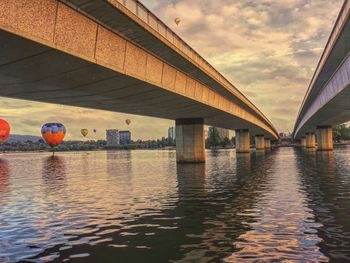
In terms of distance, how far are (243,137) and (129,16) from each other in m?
95.8

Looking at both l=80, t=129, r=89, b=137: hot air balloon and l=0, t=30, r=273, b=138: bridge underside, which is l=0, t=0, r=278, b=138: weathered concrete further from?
l=80, t=129, r=89, b=137: hot air balloon

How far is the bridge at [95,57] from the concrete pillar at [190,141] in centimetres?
1568

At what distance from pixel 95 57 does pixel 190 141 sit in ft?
126

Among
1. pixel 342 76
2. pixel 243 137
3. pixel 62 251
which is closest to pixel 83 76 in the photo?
pixel 62 251

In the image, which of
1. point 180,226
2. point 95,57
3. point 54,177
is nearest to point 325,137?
point 54,177

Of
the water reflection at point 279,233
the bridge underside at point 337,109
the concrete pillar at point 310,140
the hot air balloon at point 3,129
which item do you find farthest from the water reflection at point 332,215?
the concrete pillar at point 310,140

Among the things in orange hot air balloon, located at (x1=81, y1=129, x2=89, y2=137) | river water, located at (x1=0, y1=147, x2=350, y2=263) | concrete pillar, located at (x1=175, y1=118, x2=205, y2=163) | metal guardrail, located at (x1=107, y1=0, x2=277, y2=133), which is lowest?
river water, located at (x1=0, y1=147, x2=350, y2=263)

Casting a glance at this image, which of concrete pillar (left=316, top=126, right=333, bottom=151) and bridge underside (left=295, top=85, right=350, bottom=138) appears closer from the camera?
bridge underside (left=295, top=85, right=350, bottom=138)

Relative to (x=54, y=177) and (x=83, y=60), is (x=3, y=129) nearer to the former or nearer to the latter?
(x=54, y=177)

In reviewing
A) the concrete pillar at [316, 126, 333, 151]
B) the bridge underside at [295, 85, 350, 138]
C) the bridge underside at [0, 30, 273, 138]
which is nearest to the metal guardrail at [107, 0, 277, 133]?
the bridge underside at [0, 30, 273, 138]

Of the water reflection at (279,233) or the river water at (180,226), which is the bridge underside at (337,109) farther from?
the water reflection at (279,233)

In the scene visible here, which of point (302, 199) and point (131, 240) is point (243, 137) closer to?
point (302, 199)

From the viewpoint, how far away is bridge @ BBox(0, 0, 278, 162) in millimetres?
17359

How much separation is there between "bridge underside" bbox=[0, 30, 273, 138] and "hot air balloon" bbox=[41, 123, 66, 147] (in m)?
111
